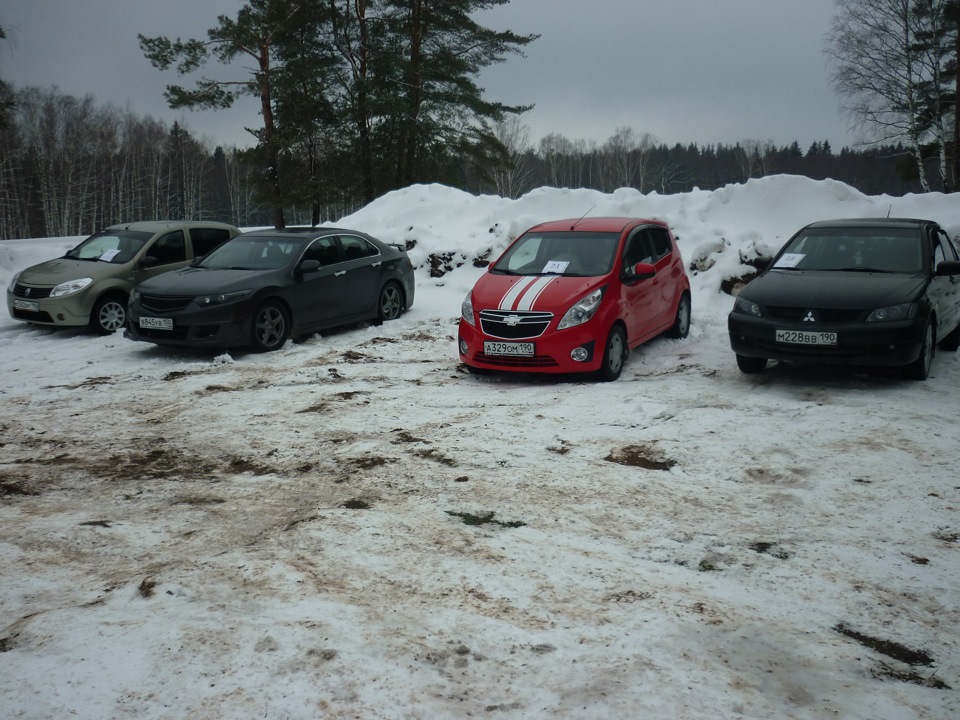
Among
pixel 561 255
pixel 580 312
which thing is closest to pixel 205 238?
pixel 561 255

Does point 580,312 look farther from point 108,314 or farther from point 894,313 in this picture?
point 108,314

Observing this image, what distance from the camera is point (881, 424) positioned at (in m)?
6.26

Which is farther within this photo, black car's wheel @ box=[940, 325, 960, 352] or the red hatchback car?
black car's wheel @ box=[940, 325, 960, 352]

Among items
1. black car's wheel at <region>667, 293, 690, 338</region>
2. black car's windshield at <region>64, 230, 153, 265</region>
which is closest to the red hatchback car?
black car's wheel at <region>667, 293, 690, 338</region>

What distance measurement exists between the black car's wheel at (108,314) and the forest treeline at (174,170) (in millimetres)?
17624

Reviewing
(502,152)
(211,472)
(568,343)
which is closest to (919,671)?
(211,472)

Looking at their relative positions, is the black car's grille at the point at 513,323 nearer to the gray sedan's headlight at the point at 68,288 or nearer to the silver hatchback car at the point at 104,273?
the silver hatchback car at the point at 104,273

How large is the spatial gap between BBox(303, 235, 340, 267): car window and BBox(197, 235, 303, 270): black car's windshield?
153 millimetres

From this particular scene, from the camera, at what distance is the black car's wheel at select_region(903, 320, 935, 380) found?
741cm

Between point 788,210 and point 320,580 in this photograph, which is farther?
point 788,210

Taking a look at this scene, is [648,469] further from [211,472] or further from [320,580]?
[211,472]

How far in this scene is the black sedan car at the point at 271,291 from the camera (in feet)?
30.7

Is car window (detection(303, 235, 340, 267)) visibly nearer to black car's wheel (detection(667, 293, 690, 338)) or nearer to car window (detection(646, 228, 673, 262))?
car window (detection(646, 228, 673, 262))

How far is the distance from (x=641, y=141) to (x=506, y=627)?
265 ft
